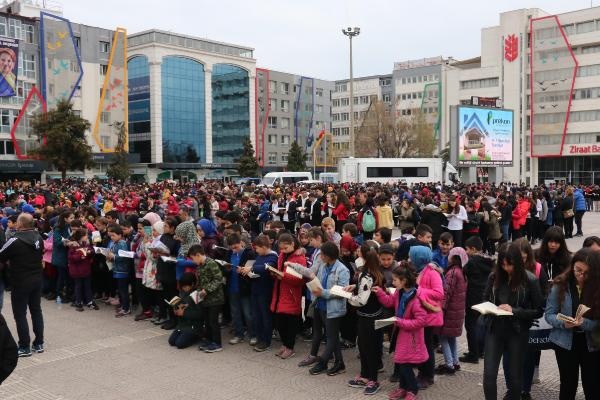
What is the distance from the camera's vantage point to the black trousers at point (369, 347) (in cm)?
603

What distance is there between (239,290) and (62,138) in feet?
130

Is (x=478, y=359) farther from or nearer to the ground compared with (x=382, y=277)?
nearer to the ground

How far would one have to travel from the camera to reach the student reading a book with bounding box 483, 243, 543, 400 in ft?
16.1

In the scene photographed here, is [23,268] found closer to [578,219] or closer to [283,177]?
[578,219]

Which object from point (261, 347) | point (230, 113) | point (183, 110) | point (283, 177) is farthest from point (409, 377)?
point (230, 113)

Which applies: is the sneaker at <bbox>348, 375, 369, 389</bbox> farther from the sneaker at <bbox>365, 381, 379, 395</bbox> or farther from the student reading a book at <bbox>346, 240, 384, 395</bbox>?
the sneaker at <bbox>365, 381, 379, 395</bbox>

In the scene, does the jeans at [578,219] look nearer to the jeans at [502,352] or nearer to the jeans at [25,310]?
the jeans at [502,352]

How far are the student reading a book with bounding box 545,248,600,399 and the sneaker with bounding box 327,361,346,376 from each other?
8.22ft

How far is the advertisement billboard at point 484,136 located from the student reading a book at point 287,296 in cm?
3706

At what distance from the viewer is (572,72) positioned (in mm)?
66188

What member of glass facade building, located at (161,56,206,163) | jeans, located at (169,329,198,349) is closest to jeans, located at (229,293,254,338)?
jeans, located at (169,329,198,349)

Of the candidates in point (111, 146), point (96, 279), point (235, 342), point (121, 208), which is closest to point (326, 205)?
point (121, 208)

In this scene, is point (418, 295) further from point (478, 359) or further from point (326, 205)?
point (326, 205)

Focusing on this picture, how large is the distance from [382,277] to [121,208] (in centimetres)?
1389
